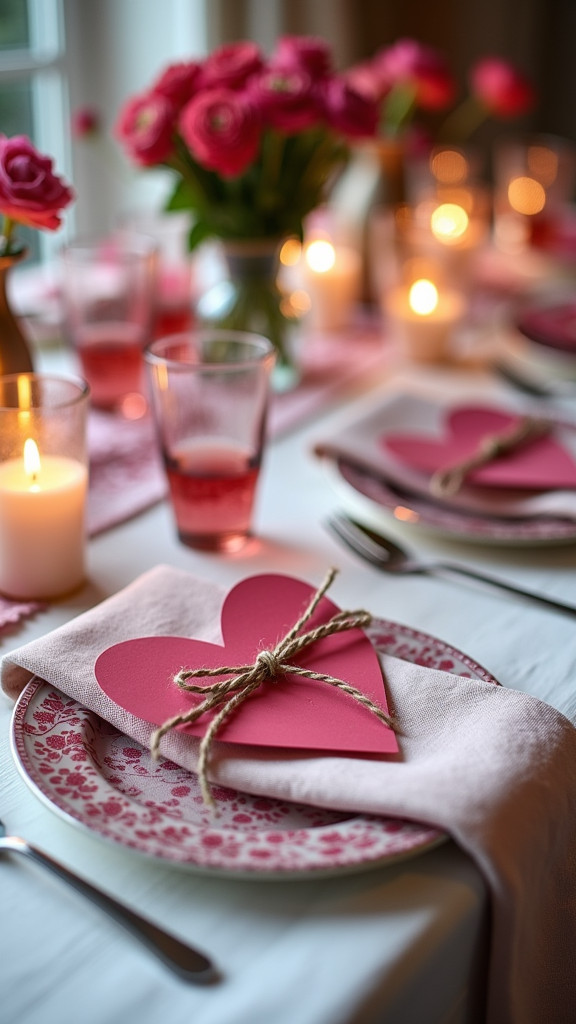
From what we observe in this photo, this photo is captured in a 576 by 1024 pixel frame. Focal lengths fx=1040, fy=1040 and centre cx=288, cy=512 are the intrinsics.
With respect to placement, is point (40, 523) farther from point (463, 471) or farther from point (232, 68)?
point (232, 68)

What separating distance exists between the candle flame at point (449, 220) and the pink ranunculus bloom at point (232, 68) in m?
0.51

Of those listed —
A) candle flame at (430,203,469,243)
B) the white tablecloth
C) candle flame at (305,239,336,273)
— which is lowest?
the white tablecloth

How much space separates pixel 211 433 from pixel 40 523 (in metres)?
0.20

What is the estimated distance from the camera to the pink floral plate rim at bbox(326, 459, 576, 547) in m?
0.93

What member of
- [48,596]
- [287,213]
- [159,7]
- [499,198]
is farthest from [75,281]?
[499,198]

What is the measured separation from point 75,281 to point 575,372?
702mm

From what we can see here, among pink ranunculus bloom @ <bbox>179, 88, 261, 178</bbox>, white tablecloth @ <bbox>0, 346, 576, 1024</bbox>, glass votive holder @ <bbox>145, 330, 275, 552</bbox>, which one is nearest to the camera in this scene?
white tablecloth @ <bbox>0, 346, 576, 1024</bbox>

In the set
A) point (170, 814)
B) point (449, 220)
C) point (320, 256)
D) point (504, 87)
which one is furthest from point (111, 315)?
point (504, 87)

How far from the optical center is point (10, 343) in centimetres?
97

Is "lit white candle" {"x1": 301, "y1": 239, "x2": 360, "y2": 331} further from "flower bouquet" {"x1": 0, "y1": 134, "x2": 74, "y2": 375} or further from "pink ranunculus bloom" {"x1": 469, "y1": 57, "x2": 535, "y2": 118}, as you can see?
"flower bouquet" {"x1": 0, "y1": 134, "x2": 74, "y2": 375}

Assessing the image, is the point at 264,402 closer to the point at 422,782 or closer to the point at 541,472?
the point at 541,472

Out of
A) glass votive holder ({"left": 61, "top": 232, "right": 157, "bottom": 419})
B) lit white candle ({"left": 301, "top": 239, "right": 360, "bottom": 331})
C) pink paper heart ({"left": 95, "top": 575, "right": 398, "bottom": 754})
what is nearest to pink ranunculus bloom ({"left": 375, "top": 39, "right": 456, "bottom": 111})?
lit white candle ({"left": 301, "top": 239, "right": 360, "bottom": 331})

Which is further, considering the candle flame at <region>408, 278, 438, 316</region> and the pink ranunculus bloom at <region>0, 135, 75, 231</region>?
the candle flame at <region>408, 278, 438, 316</region>

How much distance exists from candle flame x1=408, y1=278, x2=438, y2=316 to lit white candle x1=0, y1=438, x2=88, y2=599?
757 mm
